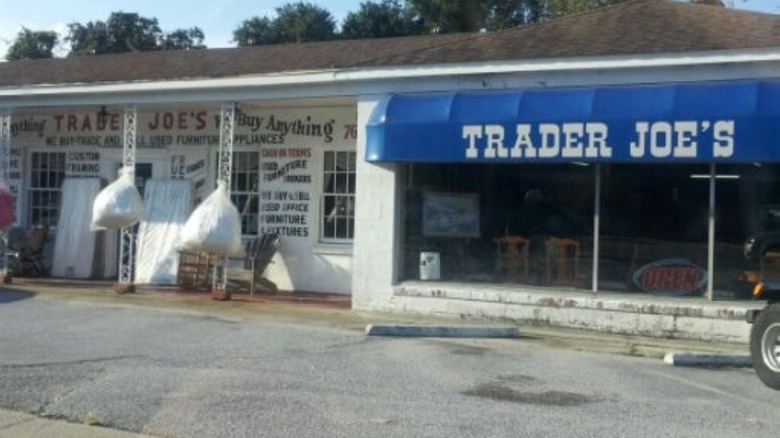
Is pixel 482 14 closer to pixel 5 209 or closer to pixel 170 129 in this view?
pixel 170 129

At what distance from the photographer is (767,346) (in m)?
9.09

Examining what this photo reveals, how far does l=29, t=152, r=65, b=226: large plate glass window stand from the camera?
62.4ft

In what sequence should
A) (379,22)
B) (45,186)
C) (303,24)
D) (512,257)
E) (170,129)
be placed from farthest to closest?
(303,24) → (379,22) → (45,186) → (170,129) → (512,257)

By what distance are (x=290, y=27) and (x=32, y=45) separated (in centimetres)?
1273

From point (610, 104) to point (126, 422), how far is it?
7.78 metres

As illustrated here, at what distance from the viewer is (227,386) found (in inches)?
325

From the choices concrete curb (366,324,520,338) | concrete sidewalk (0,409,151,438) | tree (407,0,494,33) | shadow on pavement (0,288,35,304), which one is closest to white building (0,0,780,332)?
concrete curb (366,324,520,338)

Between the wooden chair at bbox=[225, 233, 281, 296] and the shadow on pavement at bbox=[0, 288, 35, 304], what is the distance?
3.19m

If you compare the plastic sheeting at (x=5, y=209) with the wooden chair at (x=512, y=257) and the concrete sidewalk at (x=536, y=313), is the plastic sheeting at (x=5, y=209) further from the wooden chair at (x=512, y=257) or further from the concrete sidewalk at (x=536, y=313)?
the wooden chair at (x=512, y=257)

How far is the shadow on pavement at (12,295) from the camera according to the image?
47.3 ft

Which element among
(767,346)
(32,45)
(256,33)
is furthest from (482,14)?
(767,346)

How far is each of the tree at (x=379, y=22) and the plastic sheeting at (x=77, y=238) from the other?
2609 cm

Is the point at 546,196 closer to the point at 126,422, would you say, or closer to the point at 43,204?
the point at 126,422

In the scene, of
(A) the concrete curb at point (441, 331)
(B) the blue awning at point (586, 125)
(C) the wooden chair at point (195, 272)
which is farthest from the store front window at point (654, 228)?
(C) the wooden chair at point (195, 272)
